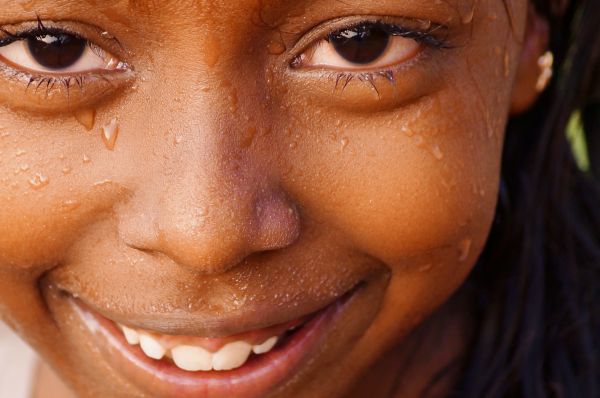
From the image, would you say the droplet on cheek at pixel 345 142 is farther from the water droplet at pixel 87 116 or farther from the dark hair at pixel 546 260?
the dark hair at pixel 546 260

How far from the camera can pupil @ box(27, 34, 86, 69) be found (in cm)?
123

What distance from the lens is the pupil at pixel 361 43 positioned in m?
1.29

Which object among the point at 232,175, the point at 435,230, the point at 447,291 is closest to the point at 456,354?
the point at 447,291

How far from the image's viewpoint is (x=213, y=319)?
129cm

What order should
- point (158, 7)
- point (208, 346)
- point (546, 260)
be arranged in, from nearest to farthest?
point (158, 7) < point (208, 346) < point (546, 260)

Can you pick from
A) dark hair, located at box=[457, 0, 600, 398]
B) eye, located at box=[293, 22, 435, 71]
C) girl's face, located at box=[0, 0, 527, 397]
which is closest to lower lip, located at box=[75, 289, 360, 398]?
girl's face, located at box=[0, 0, 527, 397]

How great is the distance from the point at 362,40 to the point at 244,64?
0.19 metres

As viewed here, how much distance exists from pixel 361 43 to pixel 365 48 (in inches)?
0.5

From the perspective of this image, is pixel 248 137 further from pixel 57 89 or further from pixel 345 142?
pixel 57 89

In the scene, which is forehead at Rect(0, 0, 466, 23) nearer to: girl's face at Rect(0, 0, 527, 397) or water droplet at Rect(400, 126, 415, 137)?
girl's face at Rect(0, 0, 527, 397)

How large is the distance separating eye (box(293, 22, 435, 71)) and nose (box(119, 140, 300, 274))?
0.64 feet

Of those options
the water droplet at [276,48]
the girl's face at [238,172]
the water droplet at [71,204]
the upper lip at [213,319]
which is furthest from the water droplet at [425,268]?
the water droplet at [71,204]

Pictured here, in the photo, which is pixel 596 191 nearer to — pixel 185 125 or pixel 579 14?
pixel 579 14

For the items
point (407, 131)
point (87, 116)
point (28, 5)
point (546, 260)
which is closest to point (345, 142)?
point (407, 131)
